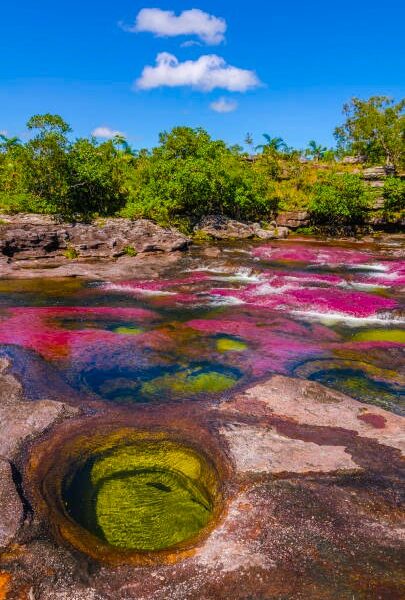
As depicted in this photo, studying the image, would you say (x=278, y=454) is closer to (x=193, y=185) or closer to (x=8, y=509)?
(x=8, y=509)

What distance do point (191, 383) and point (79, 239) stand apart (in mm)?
35095

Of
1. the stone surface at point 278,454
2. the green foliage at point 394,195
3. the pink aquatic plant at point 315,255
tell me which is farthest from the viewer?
the green foliage at point 394,195

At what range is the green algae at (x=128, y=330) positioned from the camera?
21978mm

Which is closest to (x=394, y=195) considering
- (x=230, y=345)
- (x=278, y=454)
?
(x=230, y=345)

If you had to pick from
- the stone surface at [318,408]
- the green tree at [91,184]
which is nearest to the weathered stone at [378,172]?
the green tree at [91,184]

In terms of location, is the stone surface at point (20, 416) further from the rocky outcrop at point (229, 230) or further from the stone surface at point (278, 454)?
the rocky outcrop at point (229, 230)

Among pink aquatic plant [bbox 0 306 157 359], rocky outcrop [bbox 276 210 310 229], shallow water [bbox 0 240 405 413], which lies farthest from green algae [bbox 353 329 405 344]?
rocky outcrop [bbox 276 210 310 229]

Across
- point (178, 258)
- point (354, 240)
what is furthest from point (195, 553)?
point (354, 240)

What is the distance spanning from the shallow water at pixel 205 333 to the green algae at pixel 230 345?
49 millimetres

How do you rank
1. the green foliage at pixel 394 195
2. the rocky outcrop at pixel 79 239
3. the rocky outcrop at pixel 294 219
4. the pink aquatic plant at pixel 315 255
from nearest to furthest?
the rocky outcrop at pixel 79 239
the pink aquatic plant at pixel 315 255
the green foliage at pixel 394 195
the rocky outcrop at pixel 294 219

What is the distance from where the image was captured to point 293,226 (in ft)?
226

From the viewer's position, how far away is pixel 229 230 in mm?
61344

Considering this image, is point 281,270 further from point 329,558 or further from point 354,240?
point 329,558

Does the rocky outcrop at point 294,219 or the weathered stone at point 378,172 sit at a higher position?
the weathered stone at point 378,172
